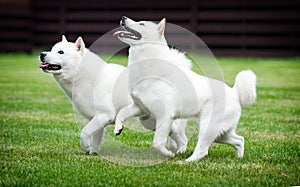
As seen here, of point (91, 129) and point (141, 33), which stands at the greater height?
point (141, 33)

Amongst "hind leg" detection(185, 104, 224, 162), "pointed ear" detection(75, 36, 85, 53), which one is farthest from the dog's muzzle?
"hind leg" detection(185, 104, 224, 162)

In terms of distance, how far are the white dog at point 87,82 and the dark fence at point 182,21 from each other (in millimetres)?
12732

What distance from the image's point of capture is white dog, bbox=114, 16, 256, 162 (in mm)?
4336

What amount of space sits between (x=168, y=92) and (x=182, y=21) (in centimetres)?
1361

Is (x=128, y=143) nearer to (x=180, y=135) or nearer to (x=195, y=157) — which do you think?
Result: (x=180, y=135)

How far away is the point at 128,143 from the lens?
209 inches

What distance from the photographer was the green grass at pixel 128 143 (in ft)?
12.6

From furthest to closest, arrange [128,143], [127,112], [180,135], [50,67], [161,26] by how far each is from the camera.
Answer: [128,143] → [180,135] → [50,67] → [127,112] → [161,26]

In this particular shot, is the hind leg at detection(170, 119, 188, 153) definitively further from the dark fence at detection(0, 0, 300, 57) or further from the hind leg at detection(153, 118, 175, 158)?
the dark fence at detection(0, 0, 300, 57)

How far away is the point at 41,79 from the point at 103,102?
287 inches

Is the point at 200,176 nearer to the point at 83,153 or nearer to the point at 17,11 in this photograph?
the point at 83,153

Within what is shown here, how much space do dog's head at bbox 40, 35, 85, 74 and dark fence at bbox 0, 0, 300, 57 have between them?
12.9m

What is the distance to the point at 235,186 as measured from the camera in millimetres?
3670

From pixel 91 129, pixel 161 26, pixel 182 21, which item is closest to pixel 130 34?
pixel 161 26
